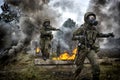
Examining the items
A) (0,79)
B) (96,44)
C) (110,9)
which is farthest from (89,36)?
(110,9)

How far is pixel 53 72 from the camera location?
13500mm

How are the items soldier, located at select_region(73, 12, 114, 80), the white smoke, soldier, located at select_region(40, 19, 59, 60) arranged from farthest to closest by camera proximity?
the white smoke < soldier, located at select_region(40, 19, 59, 60) < soldier, located at select_region(73, 12, 114, 80)

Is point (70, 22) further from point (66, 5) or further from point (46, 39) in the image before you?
point (46, 39)

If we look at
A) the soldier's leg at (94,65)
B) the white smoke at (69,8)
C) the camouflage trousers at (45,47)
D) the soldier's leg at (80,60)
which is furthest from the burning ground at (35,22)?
the soldier's leg at (94,65)

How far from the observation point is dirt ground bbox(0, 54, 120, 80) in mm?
12992

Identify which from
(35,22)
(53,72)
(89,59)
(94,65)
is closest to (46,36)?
(53,72)

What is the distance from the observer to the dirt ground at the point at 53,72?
12992mm

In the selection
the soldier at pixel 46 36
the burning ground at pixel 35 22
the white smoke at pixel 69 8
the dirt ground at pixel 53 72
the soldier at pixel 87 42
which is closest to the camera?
the soldier at pixel 87 42

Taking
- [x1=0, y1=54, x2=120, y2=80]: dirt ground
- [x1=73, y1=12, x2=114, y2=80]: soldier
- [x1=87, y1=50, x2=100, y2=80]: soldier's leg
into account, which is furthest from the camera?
[x1=0, y1=54, x2=120, y2=80]: dirt ground

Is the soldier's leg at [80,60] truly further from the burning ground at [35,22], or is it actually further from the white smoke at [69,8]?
the white smoke at [69,8]

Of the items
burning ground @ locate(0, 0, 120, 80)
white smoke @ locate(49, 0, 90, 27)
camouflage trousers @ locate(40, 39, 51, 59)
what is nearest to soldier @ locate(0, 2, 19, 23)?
burning ground @ locate(0, 0, 120, 80)

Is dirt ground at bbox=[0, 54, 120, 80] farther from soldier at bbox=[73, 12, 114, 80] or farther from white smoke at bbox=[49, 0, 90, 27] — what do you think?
white smoke at bbox=[49, 0, 90, 27]

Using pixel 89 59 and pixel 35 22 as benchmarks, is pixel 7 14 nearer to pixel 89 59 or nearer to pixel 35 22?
pixel 35 22

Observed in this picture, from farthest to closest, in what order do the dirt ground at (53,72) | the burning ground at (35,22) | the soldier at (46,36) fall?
the burning ground at (35,22) → the soldier at (46,36) → the dirt ground at (53,72)
